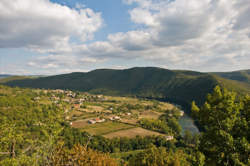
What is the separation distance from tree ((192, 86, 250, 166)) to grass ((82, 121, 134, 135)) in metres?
79.1

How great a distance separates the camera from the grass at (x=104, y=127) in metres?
87.9

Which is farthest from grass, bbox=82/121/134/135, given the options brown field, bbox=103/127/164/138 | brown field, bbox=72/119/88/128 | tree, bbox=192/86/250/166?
tree, bbox=192/86/250/166

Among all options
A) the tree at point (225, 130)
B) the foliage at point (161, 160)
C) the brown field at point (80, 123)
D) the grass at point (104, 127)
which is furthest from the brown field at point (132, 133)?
the tree at point (225, 130)

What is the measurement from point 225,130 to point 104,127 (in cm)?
9035

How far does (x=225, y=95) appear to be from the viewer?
42.7ft

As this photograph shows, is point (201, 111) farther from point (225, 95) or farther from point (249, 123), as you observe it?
point (249, 123)

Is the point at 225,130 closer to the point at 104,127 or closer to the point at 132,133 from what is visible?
the point at 132,133

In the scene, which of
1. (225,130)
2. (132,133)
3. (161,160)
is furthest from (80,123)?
(225,130)

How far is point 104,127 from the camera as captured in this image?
96.1 metres

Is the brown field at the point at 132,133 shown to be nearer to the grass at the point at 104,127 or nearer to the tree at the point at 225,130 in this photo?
the grass at the point at 104,127

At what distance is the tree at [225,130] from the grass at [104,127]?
79.1 m

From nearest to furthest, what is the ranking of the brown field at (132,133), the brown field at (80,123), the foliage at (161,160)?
the foliage at (161,160) → the brown field at (132,133) → the brown field at (80,123)

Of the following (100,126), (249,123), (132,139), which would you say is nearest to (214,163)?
(249,123)

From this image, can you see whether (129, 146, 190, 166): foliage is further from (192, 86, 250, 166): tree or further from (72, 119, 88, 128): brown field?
(72, 119, 88, 128): brown field
